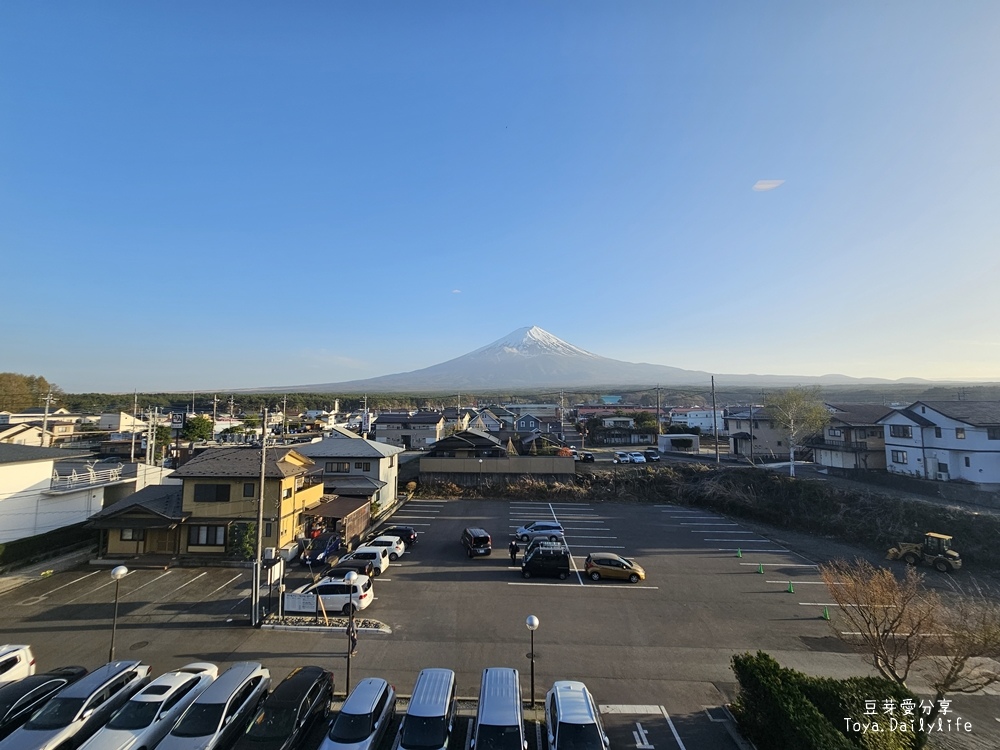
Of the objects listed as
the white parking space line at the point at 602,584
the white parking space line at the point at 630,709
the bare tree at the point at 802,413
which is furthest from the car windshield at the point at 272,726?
the bare tree at the point at 802,413

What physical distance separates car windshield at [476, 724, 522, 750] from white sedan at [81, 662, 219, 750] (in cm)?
527

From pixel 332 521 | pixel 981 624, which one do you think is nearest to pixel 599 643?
pixel 981 624

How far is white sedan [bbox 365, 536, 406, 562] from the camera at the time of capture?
17.7 metres

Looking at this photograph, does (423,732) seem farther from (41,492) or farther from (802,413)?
(802,413)

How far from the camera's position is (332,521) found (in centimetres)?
2027

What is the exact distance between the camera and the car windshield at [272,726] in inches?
278

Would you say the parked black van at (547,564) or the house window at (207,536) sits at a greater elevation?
the house window at (207,536)

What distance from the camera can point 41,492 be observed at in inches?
716

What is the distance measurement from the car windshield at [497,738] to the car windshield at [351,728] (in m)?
1.88

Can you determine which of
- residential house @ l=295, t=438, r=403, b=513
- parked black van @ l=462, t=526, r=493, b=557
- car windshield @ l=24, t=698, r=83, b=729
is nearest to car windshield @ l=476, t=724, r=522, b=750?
car windshield @ l=24, t=698, r=83, b=729

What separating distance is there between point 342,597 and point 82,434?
184ft

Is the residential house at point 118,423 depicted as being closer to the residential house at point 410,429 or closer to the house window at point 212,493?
the residential house at point 410,429

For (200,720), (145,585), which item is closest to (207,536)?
(145,585)

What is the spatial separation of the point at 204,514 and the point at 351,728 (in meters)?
14.3
